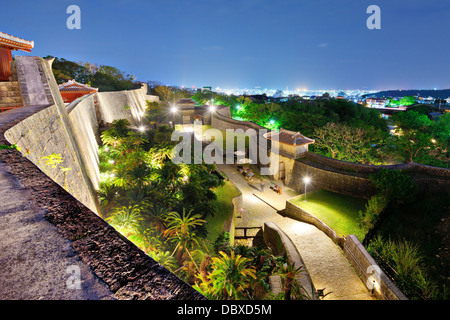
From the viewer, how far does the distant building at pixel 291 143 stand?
20.3m

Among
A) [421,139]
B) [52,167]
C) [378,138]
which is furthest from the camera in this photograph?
[378,138]

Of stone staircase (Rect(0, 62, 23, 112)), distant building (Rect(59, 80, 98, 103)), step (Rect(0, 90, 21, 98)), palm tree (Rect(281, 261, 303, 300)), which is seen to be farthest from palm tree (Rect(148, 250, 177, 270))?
distant building (Rect(59, 80, 98, 103))

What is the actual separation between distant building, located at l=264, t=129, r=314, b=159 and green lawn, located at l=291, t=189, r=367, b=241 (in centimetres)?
406

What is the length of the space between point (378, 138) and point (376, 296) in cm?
2098

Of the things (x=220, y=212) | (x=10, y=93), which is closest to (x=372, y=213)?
(x=220, y=212)

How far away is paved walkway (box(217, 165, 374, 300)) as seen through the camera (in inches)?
387

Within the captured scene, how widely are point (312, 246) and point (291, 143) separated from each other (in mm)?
9947

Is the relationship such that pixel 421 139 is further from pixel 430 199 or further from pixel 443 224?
pixel 443 224

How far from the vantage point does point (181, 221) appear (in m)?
10.3

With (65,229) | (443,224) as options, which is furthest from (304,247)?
(65,229)

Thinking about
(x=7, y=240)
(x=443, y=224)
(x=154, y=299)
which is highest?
(x=7, y=240)

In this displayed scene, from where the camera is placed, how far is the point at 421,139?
2280 centimetres

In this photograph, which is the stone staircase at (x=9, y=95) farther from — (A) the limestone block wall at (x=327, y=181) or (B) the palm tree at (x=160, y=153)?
(A) the limestone block wall at (x=327, y=181)
